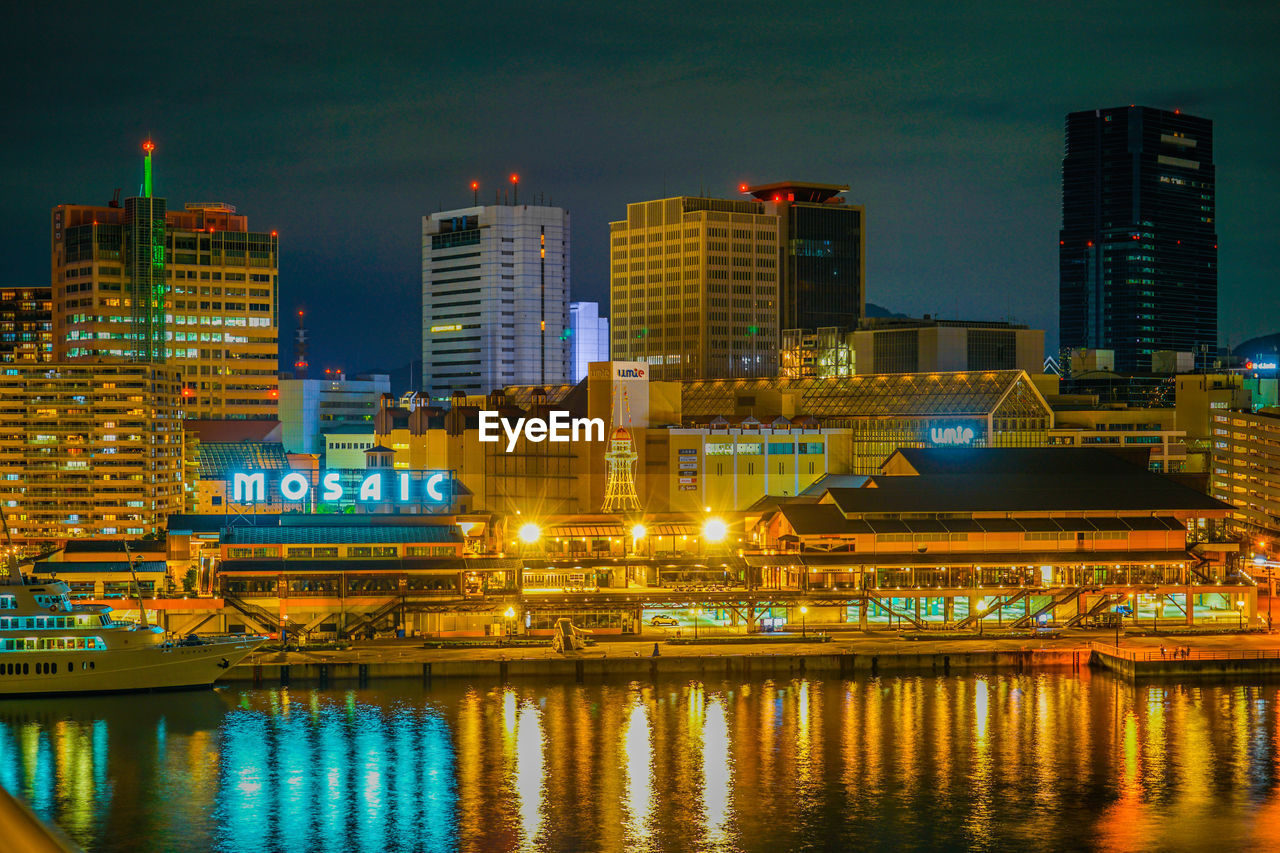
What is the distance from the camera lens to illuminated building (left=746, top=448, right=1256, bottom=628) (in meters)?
89.9

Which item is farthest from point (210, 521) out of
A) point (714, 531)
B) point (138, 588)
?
point (714, 531)

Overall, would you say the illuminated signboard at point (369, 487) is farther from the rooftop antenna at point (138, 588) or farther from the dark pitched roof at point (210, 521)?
the rooftop antenna at point (138, 588)

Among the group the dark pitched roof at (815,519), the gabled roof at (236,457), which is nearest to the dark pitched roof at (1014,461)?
the dark pitched roof at (815,519)

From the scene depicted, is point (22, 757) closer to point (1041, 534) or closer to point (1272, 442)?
point (1041, 534)

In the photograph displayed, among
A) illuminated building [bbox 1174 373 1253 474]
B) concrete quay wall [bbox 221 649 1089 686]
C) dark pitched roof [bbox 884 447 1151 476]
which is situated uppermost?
illuminated building [bbox 1174 373 1253 474]

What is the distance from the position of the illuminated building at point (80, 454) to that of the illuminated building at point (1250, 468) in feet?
346

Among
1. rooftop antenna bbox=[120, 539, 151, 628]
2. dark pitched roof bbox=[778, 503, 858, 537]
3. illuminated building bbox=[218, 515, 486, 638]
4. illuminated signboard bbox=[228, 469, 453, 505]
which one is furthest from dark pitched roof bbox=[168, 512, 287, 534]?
dark pitched roof bbox=[778, 503, 858, 537]

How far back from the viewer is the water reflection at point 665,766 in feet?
162

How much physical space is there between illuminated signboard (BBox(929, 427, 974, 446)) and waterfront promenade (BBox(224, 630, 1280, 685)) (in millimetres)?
44392

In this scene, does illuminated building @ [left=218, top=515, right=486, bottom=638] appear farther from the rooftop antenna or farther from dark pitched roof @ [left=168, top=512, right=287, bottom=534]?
the rooftop antenna

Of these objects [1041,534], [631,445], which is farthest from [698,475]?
[1041,534]

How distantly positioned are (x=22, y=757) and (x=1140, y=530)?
224 feet

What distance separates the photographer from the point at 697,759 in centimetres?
5969

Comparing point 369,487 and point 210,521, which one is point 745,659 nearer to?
point 369,487
